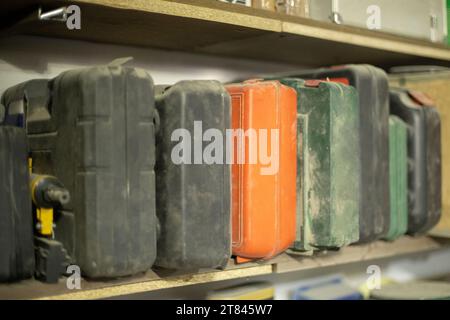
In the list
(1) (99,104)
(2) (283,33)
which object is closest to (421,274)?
(2) (283,33)

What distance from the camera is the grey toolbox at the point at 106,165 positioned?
869 millimetres

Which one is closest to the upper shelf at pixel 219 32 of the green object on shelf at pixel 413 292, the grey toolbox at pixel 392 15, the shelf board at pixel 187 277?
the grey toolbox at pixel 392 15

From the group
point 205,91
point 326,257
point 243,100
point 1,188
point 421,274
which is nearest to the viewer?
point 1,188

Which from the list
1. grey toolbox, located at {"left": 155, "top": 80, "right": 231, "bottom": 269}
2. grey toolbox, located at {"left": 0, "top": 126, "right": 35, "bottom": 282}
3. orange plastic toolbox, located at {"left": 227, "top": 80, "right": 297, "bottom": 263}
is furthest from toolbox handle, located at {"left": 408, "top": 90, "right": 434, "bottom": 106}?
grey toolbox, located at {"left": 0, "top": 126, "right": 35, "bottom": 282}

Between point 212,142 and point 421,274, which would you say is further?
point 421,274

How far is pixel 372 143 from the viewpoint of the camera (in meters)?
1.24

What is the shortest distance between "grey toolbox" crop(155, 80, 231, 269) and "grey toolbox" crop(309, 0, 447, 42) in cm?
→ 40

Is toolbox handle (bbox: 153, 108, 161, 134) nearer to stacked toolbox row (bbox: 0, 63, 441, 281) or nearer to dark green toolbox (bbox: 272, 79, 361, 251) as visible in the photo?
stacked toolbox row (bbox: 0, 63, 441, 281)

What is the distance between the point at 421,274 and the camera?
1.98 metres

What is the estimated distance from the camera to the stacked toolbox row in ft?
2.87

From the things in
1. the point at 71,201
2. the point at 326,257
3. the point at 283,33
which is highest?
the point at 283,33

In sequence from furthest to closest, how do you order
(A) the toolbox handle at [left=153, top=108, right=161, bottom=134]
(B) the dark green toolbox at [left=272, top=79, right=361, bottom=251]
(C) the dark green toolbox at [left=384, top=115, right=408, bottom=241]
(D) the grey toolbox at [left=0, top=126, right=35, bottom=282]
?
(C) the dark green toolbox at [left=384, top=115, right=408, bottom=241] < (B) the dark green toolbox at [left=272, top=79, right=361, bottom=251] < (A) the toolbox handle at [left=153, top=108, right=161, bottom=134] < (D) the grey toolbox at [left=0, top=126, right=35, bottom=282]

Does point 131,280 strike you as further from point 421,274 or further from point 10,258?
point 421,274

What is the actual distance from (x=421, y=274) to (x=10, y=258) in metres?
1.50
